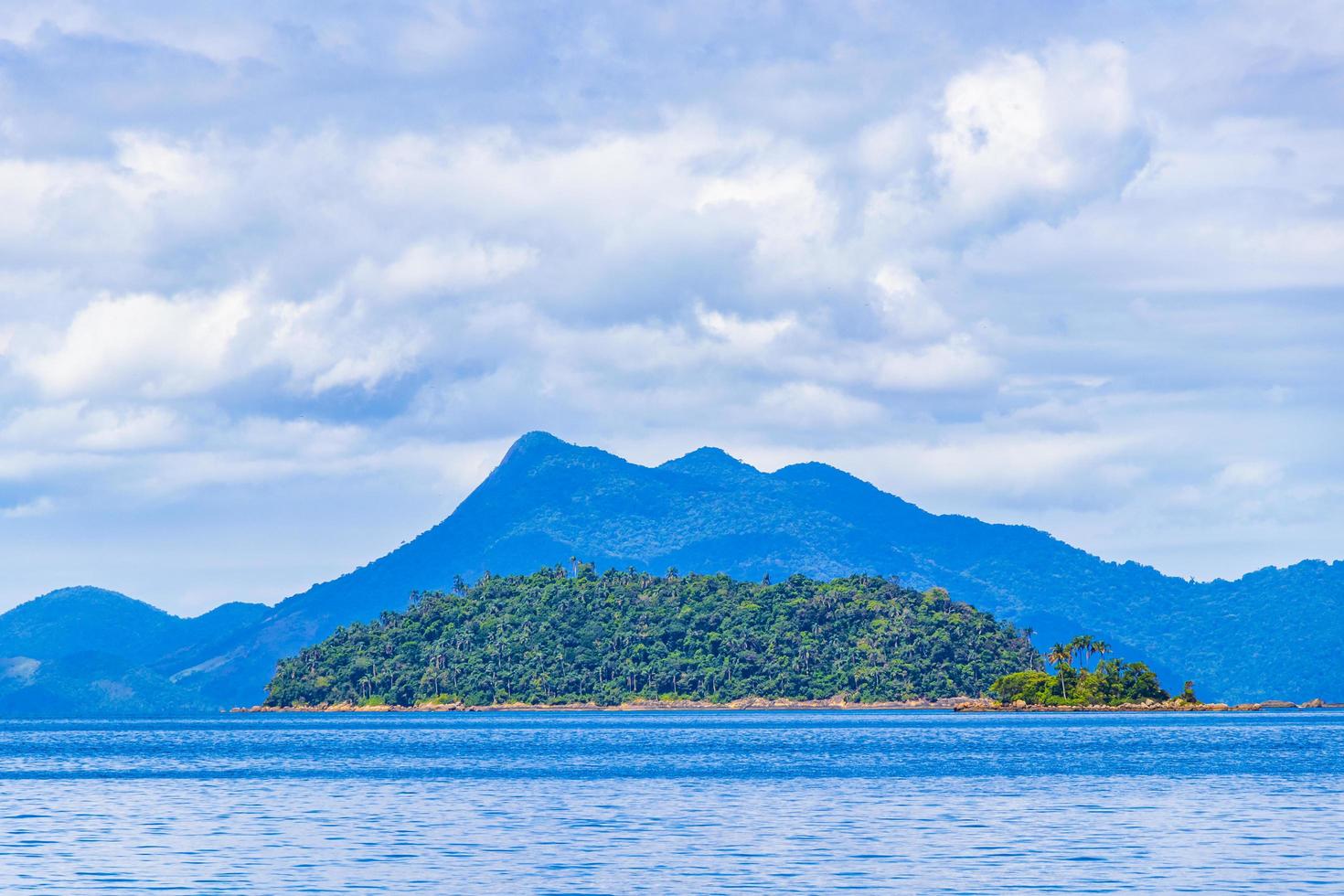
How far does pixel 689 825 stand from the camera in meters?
80.8

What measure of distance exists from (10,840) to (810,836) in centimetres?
3398

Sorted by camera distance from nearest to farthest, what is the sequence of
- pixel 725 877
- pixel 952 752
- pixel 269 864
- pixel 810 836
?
pixel 725 877 < pixel 269 864 < pixel 810 836 < pixel 952 752

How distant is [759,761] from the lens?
140 meters

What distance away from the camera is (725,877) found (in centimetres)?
6128

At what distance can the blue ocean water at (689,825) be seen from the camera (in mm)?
61625

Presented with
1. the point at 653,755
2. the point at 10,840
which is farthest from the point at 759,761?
the point at 10,840

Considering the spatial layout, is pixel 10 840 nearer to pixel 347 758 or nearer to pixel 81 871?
pixel 81 871

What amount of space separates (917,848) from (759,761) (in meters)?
70.9

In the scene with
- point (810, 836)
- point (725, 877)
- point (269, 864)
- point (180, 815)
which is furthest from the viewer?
point (180, 815)

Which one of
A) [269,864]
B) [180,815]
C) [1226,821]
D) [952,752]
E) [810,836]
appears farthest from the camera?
[952,752]

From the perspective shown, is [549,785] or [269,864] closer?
[269,864]

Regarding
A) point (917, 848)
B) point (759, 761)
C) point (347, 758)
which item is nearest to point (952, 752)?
point (759, 761)

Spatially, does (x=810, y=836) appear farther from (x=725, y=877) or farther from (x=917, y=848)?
(x=725, y=877)

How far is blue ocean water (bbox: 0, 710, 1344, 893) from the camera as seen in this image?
202 ft
